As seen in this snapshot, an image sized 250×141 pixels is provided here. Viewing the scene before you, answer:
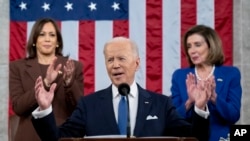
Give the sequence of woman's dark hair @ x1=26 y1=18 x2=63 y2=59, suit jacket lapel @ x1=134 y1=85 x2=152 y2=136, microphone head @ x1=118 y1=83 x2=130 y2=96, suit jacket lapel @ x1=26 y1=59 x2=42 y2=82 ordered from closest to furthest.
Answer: microphone head @ x1=118 y1=83 x2=130 y2=96 < suit jacket lapel @ x1=134 y1=85 x2=152 y2=136 < suit jacket lapel @ x1=26 y1=59 x2=42 y2=82 < woman's dark hair @ x1=26 y1=18 x2=63 y2=59

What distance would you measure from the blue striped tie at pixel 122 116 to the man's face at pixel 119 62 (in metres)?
0.13

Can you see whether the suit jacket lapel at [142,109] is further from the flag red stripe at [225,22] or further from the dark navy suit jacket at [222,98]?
the flag red stripe at [225,22]

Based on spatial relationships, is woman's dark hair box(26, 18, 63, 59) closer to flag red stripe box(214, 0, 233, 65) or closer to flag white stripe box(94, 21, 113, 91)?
flag white stripe box(94, 21, 113, 91)

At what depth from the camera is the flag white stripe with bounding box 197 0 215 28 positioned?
820 centimetres

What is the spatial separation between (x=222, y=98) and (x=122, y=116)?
3.99 feet

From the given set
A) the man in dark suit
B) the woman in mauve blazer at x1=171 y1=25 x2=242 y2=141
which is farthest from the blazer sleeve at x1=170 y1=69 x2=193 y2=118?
the man in dark suit

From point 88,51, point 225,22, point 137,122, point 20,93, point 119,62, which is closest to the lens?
point 137,122

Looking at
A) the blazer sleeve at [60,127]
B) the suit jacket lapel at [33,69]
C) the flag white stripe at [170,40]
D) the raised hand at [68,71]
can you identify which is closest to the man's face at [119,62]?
the blazer sleeve at [60,127]

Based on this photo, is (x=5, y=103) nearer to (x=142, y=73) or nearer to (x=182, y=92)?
(x=142, y=73)

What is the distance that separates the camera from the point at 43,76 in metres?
6.70

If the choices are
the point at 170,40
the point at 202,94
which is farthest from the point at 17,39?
the point at 202,94

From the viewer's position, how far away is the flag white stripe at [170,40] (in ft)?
26.9

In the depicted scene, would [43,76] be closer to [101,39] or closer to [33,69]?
[33,69]

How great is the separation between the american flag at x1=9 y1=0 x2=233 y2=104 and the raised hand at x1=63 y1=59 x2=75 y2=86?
1.84m
